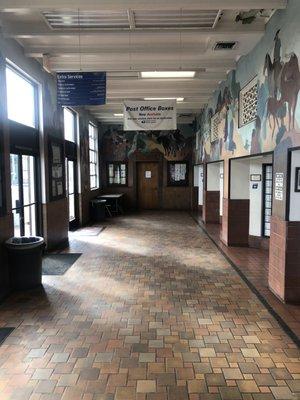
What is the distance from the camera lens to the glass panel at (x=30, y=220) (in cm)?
589

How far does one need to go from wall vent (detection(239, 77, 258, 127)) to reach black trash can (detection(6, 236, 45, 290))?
3921 millimetres

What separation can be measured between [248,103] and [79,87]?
2.85 metres

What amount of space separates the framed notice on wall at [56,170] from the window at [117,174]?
617 centimetres

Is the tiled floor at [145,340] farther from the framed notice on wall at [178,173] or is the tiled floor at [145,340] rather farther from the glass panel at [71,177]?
the framed notice on wall at [178,173]

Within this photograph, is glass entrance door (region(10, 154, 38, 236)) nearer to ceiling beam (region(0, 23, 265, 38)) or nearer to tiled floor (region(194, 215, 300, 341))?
ceiling beam (region(0, 23, 265, 38))

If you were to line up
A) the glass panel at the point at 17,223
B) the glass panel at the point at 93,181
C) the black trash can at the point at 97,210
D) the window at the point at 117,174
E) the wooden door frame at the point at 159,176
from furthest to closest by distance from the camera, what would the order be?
the window at the point at 117,174
the wooden door frame at the point at 159,176
the glass panel at the point at 93,181
the black trash can at the point at 97,210
the glass panel at the point at 17,223

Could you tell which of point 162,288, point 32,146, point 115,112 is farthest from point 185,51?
point 115,112

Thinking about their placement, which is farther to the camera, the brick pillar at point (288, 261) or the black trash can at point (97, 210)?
the black trash can at point (97, 210)

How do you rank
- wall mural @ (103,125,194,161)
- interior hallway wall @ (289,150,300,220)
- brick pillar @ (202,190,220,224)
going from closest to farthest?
interior hallway wall @ (289,150,300,220) < brick pillar @ (202,190,220,224) < wall mural @ (103,125,194,161)

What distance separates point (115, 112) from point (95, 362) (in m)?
8.97

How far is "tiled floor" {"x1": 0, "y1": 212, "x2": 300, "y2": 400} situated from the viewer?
2.58m

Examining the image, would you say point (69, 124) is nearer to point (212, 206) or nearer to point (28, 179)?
point (28, 179)

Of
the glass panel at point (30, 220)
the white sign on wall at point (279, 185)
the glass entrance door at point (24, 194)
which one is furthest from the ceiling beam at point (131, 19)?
the glass panel at point (30, 220)

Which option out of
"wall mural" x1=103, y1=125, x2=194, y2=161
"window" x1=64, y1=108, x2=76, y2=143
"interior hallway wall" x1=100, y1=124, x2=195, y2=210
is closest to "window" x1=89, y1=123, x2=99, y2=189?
"interior hallway wall" x1=100, y1=124, x2=195, y2=210
